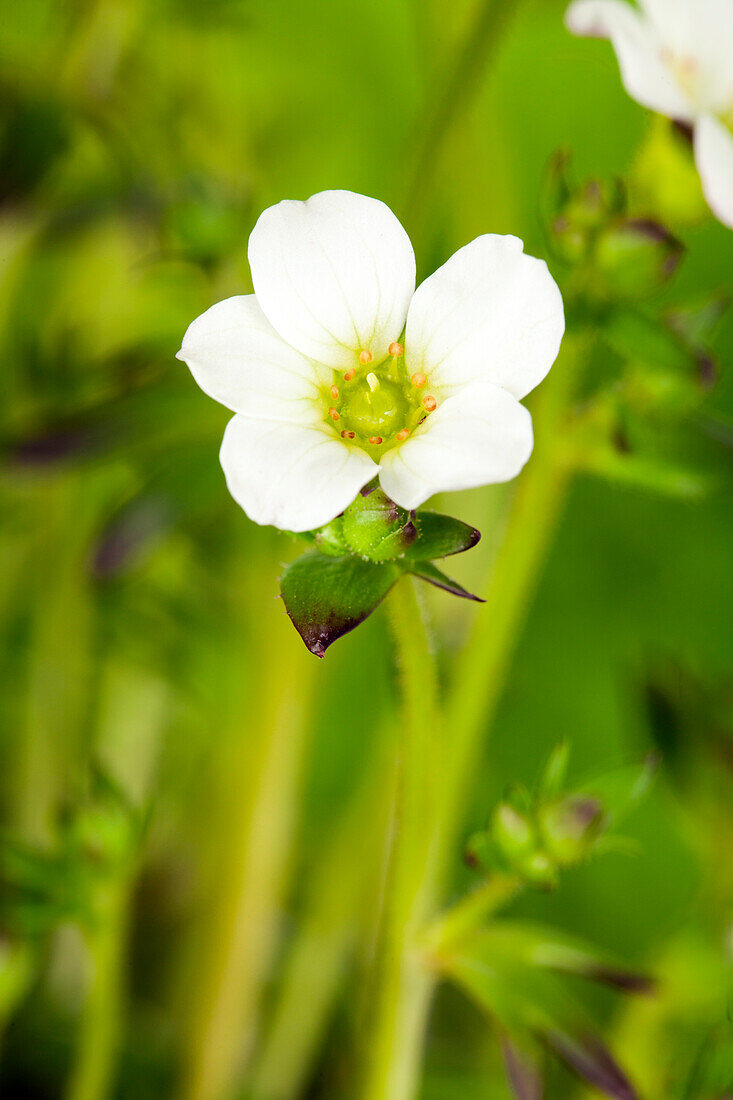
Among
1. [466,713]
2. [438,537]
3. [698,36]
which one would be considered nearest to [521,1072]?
[466,713]

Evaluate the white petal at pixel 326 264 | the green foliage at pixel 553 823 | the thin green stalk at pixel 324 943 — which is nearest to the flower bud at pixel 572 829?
the green foliage at pixel 553 823

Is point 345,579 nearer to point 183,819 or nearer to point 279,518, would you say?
point 279,518

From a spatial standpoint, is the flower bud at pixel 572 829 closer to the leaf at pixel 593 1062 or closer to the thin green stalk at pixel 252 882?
the leaf at pixel 593 1062

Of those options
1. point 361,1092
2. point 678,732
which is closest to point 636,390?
point 678,732

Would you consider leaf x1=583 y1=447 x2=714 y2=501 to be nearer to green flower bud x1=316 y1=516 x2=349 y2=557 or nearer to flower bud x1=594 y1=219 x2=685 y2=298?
flower bud x1=594 y1=219 x2=685 y2=298

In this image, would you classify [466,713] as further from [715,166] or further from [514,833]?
[715,166]

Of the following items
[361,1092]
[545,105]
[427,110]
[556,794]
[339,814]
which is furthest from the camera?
[545,105]
